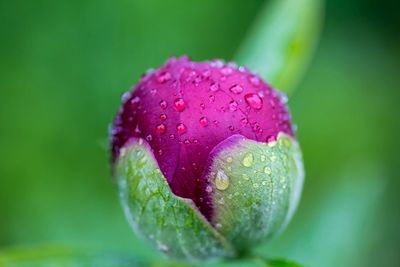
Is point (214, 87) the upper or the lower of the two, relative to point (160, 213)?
upper

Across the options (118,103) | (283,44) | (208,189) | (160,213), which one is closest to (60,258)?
(160,213)

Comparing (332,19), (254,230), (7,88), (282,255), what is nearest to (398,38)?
(332,19)

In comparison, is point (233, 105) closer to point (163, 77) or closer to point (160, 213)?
point (163, 77)

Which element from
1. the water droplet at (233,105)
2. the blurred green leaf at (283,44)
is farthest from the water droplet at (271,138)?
the blurred green leaf at (283,44)

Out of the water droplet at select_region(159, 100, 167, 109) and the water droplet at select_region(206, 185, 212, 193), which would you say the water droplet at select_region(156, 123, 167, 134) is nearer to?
the water droplet at select_region(159, 100, 167, 109)

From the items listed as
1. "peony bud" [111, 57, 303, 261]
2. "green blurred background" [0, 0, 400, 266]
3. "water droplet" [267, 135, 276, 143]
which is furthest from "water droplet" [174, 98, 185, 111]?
"green blurred background" [0, 0, 400, 266]

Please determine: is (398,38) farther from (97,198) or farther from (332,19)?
(97,198)

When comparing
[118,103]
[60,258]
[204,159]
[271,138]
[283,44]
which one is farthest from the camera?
[118,103]
